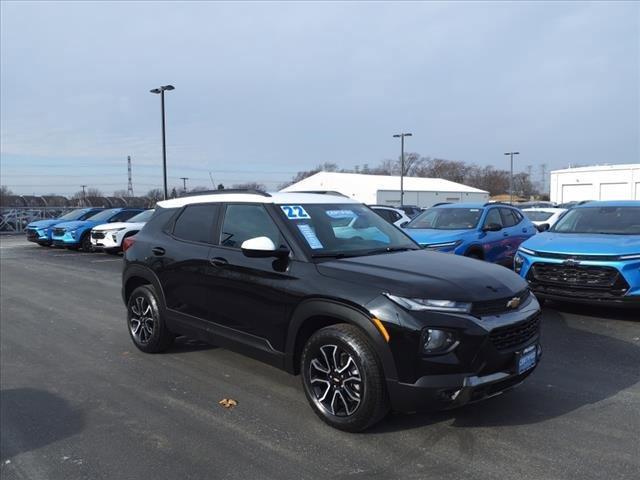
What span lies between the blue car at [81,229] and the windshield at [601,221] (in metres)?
15.5

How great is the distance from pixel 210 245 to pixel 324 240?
48.2 inches

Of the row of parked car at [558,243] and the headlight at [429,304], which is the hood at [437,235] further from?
the headlight at [429,304]

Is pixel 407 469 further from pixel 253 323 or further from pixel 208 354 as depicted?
pixel 208 354

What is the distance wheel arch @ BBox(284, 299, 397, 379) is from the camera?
3.52m

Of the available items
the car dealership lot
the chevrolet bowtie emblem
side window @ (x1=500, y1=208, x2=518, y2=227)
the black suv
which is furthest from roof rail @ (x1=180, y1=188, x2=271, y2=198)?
side window @ (x1=500, y1=208, x2=518, y2=227)

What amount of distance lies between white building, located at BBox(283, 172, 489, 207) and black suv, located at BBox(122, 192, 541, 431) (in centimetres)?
5134

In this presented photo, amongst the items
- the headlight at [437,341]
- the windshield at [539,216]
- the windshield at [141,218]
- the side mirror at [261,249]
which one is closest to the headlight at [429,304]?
the headlight at [437,341]

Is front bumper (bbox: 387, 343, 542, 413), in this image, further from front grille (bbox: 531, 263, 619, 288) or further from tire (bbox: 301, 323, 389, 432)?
front grille (bbox: 531, 263, 619, 288)

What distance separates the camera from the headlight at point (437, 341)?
3430 millimetres

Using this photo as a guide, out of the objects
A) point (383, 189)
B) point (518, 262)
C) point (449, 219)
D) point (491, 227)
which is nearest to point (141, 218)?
point (449, 219)

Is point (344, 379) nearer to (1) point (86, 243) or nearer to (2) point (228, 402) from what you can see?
(2) point (228, 402)

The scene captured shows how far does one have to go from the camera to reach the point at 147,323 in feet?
19.2

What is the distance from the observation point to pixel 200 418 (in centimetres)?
416

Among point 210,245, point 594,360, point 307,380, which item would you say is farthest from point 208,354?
point 594,360
